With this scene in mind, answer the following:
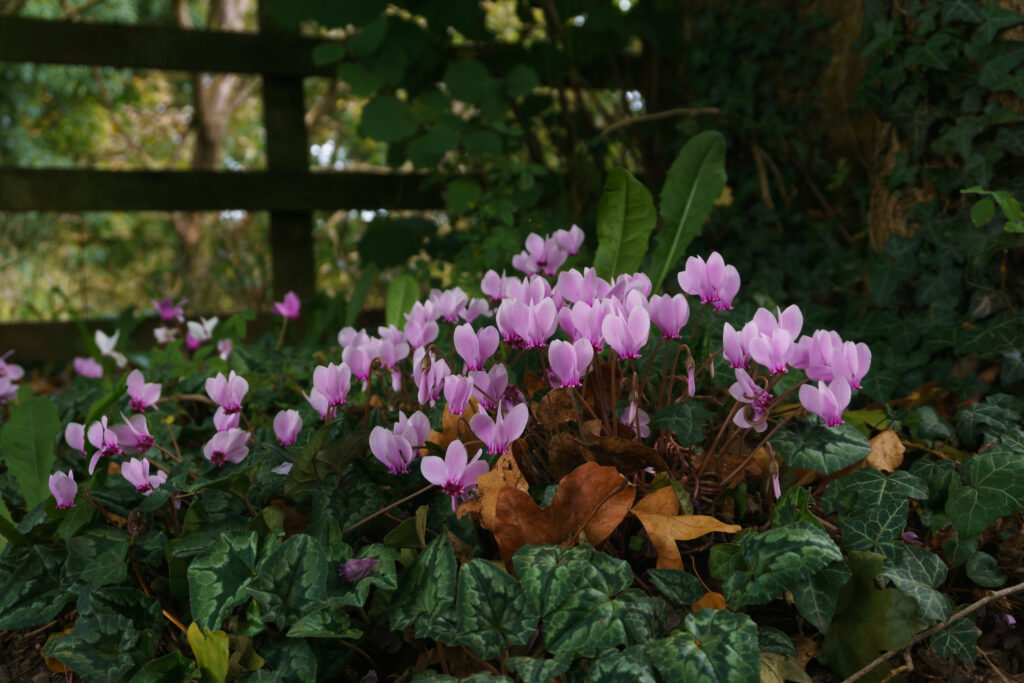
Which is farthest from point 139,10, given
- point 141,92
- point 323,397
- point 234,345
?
point 323,397

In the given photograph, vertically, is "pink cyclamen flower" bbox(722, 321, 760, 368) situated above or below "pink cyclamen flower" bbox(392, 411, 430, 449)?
above

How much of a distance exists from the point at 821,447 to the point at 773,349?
0.78 ft

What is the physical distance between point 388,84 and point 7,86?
9220 millimetres

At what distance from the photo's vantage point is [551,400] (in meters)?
1.32

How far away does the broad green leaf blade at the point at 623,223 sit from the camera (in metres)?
1.81

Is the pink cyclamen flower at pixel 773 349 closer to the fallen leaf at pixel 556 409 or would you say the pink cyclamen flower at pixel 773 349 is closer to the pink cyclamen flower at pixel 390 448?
the fallen leaf at pixel 556 409

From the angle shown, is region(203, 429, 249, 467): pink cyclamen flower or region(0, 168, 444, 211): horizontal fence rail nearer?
region(203, 429, 249, 467): pink cyclamen flower

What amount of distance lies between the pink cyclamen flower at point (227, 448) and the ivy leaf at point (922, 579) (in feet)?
3.26

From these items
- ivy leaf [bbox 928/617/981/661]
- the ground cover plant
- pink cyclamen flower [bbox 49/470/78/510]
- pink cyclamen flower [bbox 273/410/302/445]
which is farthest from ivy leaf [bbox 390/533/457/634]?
ivy leaf [bbox 928/617/981/661]

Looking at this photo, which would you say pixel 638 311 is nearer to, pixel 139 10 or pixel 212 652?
pixel 212 652

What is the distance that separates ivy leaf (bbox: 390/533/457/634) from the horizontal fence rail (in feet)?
9.08

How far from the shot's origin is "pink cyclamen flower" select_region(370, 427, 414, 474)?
1.13 m

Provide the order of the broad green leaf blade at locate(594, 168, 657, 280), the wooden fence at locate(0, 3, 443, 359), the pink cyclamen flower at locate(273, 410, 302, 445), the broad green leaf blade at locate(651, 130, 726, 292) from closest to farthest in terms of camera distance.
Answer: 1. the pink cyclamen flower at locate(273, 410, 302, 445)
2. the broad green leaf blade at locate(594, 168, 657, 280)
3. the broad green leaf blade at locate(651, 130, 726, 292)
4. the wooden fence at locate(0, 3, 443, 359)

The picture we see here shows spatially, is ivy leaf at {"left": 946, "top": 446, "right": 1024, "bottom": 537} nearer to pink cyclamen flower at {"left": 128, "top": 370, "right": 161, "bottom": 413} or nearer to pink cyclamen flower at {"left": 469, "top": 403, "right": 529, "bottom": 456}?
pink cyclamen flower at {"left": 469, "top": 403, "right": 529, "bottom": 456}
